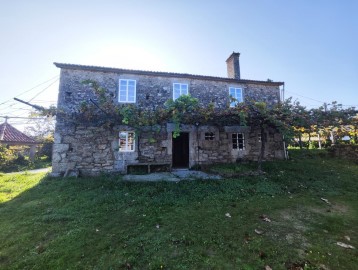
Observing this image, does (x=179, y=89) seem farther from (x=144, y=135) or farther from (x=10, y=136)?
(x=10, y=136)

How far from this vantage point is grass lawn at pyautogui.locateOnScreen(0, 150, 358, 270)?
368 centimetres

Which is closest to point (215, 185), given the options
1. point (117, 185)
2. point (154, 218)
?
point (154, 218)

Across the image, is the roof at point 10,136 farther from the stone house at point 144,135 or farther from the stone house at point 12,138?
the stone house at point 144,135

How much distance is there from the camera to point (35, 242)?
4.33 m

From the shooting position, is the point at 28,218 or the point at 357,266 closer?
the point at 357,266

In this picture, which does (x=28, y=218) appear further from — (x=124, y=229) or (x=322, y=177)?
(x=322, y=177)

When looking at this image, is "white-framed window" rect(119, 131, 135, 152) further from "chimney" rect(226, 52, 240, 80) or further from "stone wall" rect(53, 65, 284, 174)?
"chimney" rect(226, 52, 240, 80)

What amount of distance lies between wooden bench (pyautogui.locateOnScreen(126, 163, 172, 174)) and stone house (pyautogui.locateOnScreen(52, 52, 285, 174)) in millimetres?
61

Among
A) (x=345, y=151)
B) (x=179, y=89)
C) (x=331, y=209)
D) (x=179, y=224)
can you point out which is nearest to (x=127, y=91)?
(x=179, y=89)

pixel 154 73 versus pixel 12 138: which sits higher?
pixel 154 73

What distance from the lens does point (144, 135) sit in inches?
437

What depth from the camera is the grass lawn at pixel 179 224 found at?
12.1 feet

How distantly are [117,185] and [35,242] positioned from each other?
4.10 meters

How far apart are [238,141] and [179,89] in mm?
4981
